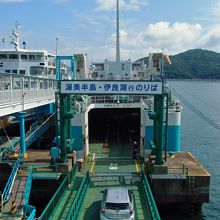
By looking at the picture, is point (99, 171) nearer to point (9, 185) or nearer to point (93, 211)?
point (93, 211)

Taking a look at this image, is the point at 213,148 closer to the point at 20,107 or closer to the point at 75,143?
the point at 75,143

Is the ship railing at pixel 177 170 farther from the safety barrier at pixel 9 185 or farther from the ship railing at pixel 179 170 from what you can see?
the safety barrier at pixel 9 185

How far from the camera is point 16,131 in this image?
104 ft

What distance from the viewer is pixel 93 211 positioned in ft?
48.6

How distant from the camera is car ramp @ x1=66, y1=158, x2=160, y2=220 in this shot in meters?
14.4

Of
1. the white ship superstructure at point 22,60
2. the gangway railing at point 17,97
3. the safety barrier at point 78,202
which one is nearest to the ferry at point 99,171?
the safety barrier at point 78,202

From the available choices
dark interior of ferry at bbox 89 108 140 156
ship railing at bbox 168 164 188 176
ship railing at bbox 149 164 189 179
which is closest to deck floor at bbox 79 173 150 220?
ship railing at bbox 149 164 189 179

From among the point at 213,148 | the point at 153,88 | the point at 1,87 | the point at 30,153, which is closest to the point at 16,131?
the point at 30,153

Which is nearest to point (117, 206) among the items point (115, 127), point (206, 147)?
point (115, 127)

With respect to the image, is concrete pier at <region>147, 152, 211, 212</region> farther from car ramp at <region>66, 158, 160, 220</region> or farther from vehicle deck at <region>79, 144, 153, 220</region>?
vehicle deck at <region>79, 144, 153, 220</region>

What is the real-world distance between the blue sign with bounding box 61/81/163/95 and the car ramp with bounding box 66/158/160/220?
15.0 ft

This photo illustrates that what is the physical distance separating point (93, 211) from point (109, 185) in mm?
2988

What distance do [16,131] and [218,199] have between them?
1914 cm

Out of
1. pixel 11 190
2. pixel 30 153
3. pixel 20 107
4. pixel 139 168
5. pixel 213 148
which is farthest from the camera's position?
pixel 213 148
